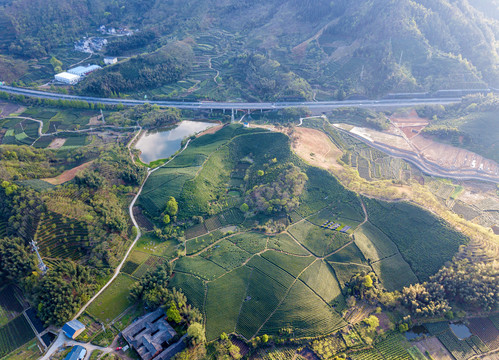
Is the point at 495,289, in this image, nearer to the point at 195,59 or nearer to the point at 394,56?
the point at 394,56

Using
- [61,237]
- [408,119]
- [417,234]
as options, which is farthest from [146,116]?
[408,119]

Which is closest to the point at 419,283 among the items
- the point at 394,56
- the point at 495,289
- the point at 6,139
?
the point at 495,289

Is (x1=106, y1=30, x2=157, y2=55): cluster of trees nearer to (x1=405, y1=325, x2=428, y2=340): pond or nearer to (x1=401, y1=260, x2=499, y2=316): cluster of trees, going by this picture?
(x1=401, y1=260, x2=499, y2=316): cluster of trees

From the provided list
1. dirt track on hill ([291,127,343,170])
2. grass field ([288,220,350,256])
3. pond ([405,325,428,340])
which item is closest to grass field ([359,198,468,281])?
pond ([405,325,428,340])

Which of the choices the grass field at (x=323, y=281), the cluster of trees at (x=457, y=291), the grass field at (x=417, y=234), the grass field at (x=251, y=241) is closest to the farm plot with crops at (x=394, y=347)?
the cluster of trees at (x=457, y=291)

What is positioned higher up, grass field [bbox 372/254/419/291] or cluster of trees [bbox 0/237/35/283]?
cluster of trees [bbox 0/237/35/283]

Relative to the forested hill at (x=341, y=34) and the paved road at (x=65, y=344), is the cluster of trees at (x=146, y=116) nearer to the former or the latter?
the forested hill at (x=341, y=34)
